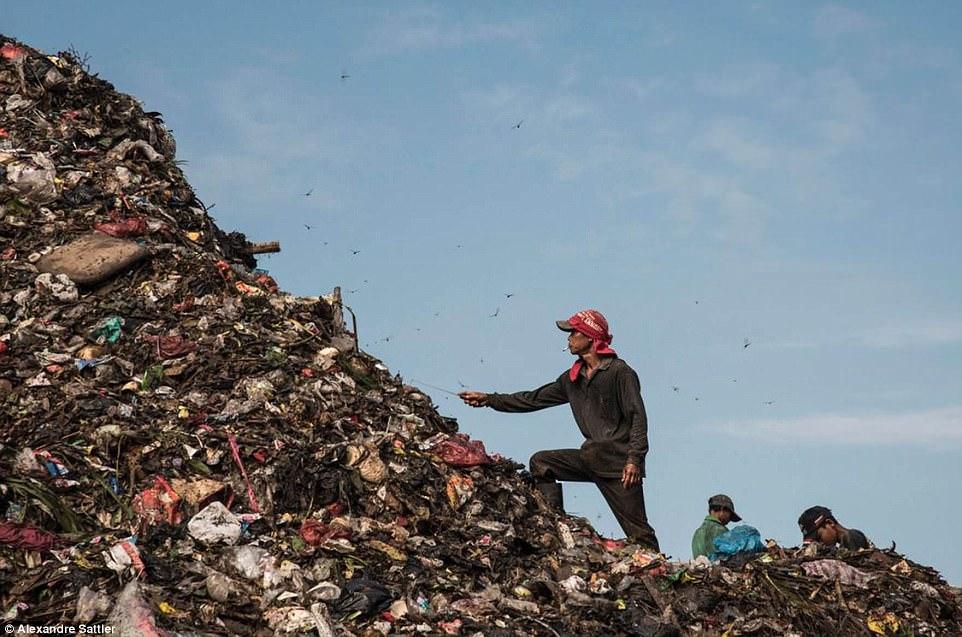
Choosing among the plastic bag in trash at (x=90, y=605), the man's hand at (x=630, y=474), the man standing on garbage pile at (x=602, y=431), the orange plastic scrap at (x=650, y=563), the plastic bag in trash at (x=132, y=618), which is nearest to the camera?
the plastic bag in trash at (x=132, y=618)

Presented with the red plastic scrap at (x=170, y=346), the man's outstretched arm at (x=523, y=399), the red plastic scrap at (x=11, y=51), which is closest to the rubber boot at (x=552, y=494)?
the man's outstretched arm at (x=523, y=399)

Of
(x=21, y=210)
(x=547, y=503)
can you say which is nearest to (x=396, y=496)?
(x=547, y=503)

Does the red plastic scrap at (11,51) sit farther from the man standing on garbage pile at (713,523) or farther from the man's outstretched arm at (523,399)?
the man standing on garbage pile at (713,523)

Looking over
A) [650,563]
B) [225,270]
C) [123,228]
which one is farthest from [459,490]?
[123,228]

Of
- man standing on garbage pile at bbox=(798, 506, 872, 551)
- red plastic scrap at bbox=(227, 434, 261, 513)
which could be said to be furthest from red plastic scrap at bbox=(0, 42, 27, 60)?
man standing on garbage pile at bbox=(798, 506, 872, 551)

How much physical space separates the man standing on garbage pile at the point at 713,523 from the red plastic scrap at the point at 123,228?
5618 mm

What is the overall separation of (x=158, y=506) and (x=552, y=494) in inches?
127

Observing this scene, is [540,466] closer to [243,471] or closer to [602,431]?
[602,431]

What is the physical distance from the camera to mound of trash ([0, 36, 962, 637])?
712 centimetres

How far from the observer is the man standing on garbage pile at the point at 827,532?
374 inches

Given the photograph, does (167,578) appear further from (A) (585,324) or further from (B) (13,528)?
(A) (585,324)

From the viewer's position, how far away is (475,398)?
10.0 metres

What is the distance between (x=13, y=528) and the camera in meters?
7.22

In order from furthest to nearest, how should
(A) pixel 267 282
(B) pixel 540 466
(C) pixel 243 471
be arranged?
(A) pixel 267 282
(B) pixel 540 466
(C) pixel 243 471
